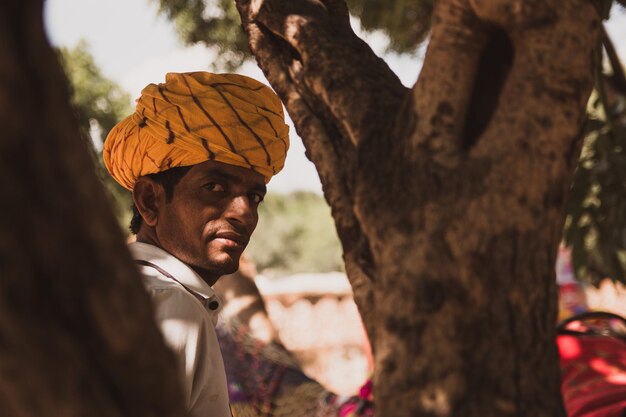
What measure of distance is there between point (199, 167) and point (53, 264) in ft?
5.16

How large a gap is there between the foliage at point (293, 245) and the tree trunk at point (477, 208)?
1518 inches

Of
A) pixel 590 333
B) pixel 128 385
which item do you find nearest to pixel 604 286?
pixel 590 333

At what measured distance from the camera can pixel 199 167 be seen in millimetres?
2438

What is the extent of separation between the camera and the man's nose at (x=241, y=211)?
7.92ft

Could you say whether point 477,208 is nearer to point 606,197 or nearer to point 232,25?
point 606,197

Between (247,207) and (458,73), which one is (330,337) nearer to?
(247,207)

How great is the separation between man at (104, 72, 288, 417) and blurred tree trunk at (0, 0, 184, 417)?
1.34 metres

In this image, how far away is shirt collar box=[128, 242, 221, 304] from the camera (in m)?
2.25

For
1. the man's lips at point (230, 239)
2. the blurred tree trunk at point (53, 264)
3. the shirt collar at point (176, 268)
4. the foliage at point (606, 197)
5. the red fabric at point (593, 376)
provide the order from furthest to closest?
the foliage at point (606, 197) < the red fabric at point (593, 376) < the man's lips at point (230, 239) < the shirt collar at point (176, 268) < the blurred tree trunk at point (53, 264)

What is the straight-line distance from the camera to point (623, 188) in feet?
17.5

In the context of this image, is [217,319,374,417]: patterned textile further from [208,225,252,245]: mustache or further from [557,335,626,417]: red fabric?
[208,225,252,245]: mustache

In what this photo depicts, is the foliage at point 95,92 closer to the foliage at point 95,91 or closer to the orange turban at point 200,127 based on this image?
the foliage at point 95,91

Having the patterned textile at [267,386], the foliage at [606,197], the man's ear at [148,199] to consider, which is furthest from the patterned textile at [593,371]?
the foliage at [606,197]

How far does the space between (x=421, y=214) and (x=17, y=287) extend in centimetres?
79
